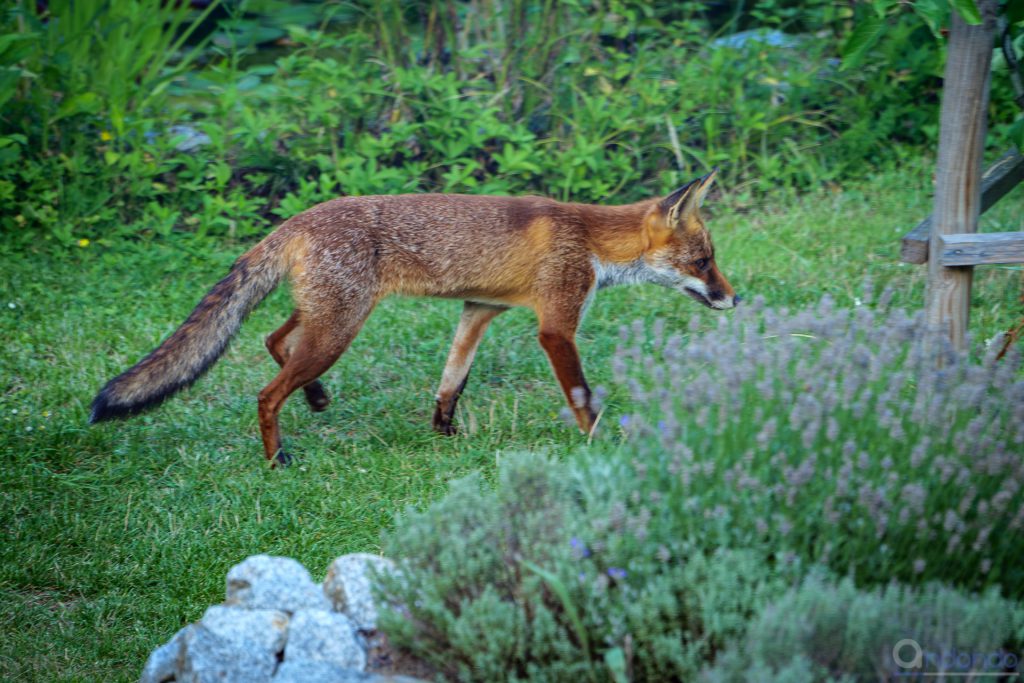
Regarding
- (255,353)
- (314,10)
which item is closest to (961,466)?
(255,353)

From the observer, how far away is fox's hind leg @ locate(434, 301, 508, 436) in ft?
18.9

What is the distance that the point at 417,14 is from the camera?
928 cm

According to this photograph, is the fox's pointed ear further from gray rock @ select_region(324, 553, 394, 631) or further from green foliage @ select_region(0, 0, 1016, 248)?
gray rock @ select_region(324, 553, 394, 631)

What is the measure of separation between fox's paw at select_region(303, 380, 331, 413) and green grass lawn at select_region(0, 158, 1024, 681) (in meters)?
0.07

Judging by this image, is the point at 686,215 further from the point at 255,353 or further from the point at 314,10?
the point at 314,10

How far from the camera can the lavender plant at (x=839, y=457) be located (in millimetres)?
3047

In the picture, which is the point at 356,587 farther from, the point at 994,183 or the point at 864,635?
the point at 994,183

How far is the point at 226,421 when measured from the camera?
19.0ft

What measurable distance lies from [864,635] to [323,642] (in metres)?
1.55

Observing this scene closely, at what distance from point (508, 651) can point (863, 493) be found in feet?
3.59

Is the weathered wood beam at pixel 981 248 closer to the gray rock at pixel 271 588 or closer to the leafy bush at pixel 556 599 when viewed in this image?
the leafy bush at pixel 556 599

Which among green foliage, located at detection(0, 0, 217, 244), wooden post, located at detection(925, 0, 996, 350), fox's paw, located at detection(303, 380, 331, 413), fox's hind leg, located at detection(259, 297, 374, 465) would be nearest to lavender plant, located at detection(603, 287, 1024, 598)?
wooden post, located at detection(925, 0, 996, 350)

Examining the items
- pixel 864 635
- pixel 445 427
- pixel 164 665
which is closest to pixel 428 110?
pixel 445 427

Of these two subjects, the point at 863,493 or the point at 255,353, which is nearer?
the point at 863,493
